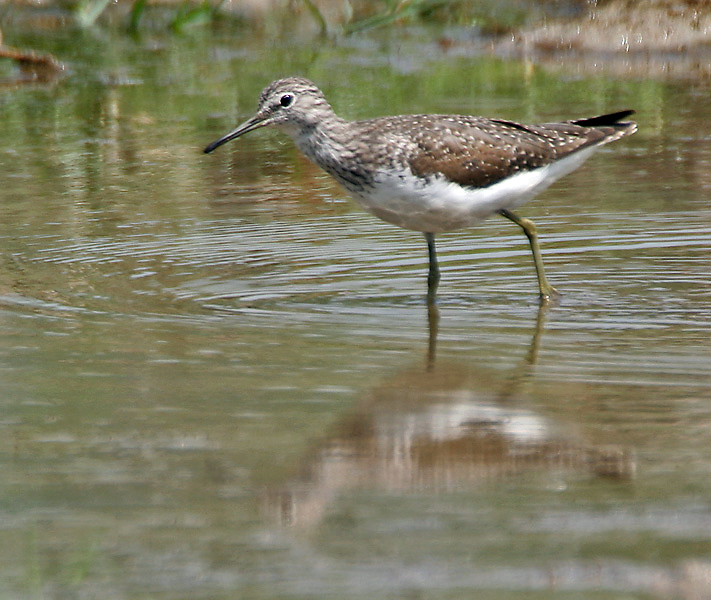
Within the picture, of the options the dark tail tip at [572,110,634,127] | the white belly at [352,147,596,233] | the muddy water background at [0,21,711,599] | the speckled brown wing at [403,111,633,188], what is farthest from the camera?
the dark tail tip at [572,110,634,127]

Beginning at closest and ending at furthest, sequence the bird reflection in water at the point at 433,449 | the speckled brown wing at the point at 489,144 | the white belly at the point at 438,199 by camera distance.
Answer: the bird reflection in water at the point at 433,449
the white belly at the point at 438,199
the speckled brown wing at the point at 489,144

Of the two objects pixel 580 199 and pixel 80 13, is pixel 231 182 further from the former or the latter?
pixel 80 13

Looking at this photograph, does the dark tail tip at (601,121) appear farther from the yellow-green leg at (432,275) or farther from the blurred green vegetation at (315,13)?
the blurred green vegetation at (315,13)

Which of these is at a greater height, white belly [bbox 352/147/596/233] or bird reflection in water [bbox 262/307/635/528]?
white belly [bbox 352/147/596/233]

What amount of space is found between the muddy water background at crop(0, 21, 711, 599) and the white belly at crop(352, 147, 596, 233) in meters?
0.38

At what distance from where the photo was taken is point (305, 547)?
11.7ft

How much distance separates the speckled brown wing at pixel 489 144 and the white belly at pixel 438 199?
5cm

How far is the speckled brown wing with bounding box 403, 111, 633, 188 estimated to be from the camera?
6.62m

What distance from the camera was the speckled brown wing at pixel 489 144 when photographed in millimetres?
6621

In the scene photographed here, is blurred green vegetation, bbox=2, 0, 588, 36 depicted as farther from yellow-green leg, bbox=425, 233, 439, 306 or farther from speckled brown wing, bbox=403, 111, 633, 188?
yellow-green leg, bbox=425, 233, 439, 306

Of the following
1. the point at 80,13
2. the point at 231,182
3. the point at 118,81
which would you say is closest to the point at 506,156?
the point at 231,182

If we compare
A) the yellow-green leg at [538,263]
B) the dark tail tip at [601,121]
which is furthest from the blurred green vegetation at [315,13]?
the yellow-green leg at [538,263]

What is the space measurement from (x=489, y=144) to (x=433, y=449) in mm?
2965

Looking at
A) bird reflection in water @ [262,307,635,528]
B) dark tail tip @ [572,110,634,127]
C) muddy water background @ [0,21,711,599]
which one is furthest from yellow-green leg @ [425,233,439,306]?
bird reflection in water @ [262,307,635,528]
